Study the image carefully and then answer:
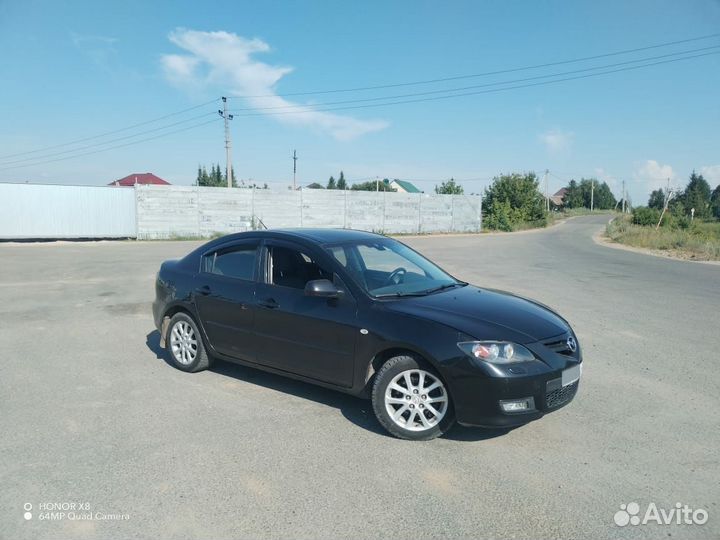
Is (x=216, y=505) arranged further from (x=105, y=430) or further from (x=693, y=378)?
(x=693, y=378)

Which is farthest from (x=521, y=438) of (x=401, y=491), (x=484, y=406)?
(x=401, y=491)

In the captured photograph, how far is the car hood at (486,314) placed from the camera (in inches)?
157

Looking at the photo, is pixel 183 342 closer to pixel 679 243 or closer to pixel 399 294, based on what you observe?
pixel 399 294

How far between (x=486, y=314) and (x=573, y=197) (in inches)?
5335

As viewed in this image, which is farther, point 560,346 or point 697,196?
point 697,196

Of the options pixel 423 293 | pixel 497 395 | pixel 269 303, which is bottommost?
pixel 497 395

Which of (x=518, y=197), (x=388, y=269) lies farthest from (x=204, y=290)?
(x=518, y=197)

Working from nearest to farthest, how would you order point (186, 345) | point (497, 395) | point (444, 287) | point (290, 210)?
1. point (497, 395)
2. point (444, 287)
3. point (186, 345)
4. point (290, 210)

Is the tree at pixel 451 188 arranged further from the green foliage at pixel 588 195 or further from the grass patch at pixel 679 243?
the green foliage at pixel 588 195

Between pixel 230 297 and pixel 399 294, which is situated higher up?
pixel 399 294

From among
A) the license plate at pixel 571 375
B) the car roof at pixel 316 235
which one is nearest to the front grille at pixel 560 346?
the license plate at pixel 571 375

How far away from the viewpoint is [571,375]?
4129 millimetres

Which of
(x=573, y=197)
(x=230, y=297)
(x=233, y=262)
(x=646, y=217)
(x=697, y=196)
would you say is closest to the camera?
(x=230, y=297)

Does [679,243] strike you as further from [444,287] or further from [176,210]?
[176,210]
